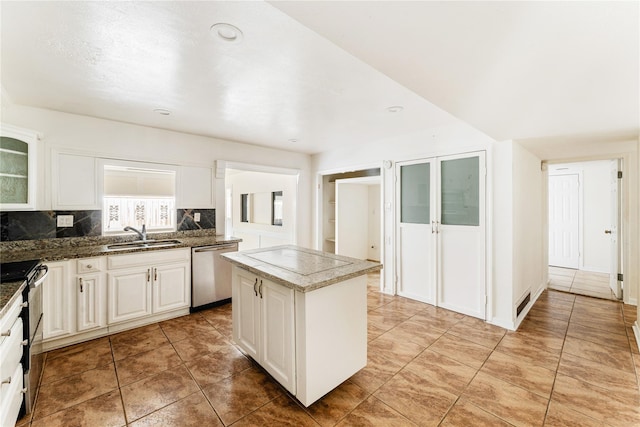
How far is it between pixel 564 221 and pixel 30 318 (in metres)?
7.98

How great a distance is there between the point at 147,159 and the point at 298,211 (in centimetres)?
257

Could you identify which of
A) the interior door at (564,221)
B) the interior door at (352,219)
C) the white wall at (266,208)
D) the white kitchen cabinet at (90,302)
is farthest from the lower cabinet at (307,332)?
the interior door at (564,221)

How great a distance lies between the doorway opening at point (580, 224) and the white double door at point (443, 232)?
7.69ft

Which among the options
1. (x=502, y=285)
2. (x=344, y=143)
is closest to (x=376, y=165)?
(x=344, y=143)

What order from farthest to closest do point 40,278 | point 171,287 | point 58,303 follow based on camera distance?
point 171,287
point 58,303
point 40,278

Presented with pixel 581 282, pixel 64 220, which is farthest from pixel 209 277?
pixel 581 282

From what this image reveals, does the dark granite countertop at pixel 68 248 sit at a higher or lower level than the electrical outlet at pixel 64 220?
lower

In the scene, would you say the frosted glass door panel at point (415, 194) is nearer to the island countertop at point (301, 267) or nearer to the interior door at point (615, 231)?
the island countertop at point (301, 267)

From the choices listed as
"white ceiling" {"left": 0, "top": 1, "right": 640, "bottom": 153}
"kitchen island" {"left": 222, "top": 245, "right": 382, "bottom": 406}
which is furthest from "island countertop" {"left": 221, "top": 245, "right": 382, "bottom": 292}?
"white ceiling" {"left": 0, "top": 1, "right": 640, "bottom": 153}

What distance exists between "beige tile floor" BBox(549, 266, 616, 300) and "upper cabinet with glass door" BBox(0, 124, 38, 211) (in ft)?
23.0

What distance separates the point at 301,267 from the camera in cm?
204

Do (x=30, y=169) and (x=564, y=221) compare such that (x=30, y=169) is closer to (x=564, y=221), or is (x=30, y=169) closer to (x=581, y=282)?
(x=581, y=282)

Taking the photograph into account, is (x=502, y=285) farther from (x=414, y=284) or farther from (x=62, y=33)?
(x=62, y=33)

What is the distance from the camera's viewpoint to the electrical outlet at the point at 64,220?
2930mm
